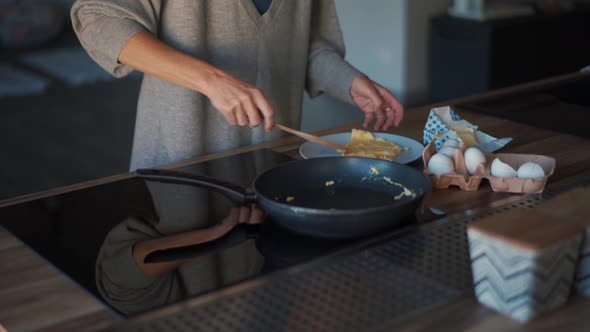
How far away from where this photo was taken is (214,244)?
1.14 m

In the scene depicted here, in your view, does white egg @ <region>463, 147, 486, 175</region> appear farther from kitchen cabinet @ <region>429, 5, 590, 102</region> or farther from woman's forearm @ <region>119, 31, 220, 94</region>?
kitchen cabinet @ <region>429, 5, 590, 102</region>

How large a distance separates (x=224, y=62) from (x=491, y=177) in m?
0.70

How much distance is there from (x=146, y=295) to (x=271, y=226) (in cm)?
26

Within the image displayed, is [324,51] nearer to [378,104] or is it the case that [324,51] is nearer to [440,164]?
[378,104]

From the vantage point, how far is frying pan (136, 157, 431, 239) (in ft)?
3.67

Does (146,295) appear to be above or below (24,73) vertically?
above

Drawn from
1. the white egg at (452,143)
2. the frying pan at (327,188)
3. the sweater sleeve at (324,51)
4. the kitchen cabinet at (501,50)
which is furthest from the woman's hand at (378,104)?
the kitchen cabinet at (501,50)

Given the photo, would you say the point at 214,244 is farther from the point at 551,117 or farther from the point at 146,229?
the point at 551,117

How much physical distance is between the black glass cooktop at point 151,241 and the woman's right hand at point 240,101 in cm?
12

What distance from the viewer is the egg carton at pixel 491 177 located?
1274 millimetres

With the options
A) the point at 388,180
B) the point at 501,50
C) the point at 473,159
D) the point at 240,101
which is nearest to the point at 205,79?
the point at 240,101

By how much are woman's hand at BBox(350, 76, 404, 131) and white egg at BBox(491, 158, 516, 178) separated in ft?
1.20

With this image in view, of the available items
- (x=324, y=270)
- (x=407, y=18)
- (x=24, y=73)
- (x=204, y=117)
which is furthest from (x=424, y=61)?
(x=324, y=270)

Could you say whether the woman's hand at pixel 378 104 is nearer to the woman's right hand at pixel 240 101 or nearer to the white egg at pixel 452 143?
the white egg at pixel 452 143
